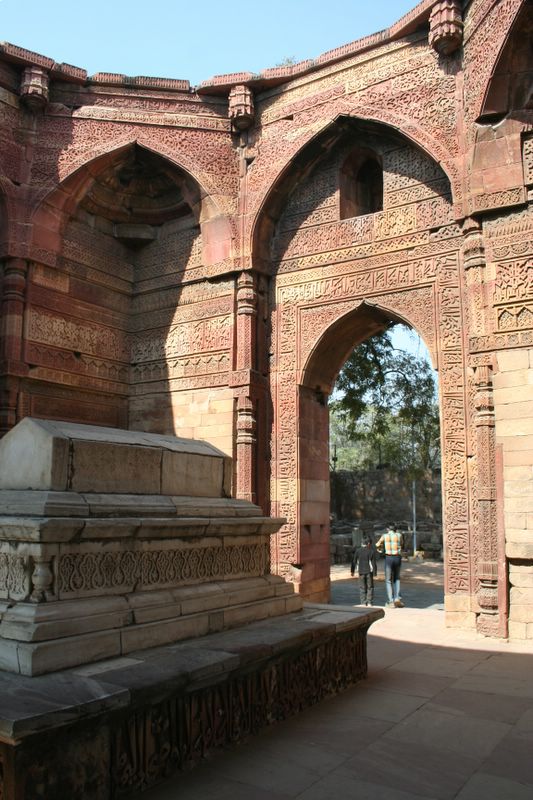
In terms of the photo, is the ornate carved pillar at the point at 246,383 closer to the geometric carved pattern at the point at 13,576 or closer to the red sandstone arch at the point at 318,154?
the red sandstone arch at the point at 318,154

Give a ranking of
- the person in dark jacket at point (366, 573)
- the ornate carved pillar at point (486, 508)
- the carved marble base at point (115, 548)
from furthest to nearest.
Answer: the person in dark jacket at point (366, 573) < the ornate carved pillar at point (486, 508) < the carved marble base at point (115, 548)

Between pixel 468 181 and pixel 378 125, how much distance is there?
1704 millimetres

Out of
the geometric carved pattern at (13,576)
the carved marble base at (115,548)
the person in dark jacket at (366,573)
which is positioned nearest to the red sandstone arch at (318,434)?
the person in dark jacket at (366,573)

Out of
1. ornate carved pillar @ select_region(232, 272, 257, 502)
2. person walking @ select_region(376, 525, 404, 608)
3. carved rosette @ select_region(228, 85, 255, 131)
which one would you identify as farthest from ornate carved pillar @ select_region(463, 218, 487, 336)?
carved rosette @ select_region(228, 85, 255, 131)

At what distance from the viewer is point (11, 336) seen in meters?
8.43

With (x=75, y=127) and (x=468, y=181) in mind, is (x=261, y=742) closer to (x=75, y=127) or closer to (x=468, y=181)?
(x=468, y=181)

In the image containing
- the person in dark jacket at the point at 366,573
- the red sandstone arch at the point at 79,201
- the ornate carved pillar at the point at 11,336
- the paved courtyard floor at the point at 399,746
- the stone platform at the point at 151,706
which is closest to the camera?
the stone platform at the point at 151,706

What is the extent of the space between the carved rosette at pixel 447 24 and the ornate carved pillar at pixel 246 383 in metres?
3.50

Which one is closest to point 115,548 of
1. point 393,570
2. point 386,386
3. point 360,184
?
point 393,570

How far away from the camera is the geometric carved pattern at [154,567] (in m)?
2.97

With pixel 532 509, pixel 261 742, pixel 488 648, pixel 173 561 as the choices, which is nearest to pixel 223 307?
pixel 532 509

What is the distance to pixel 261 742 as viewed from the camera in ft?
10.2

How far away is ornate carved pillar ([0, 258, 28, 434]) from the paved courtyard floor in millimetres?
5501

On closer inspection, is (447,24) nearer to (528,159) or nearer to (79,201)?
(528,159)
